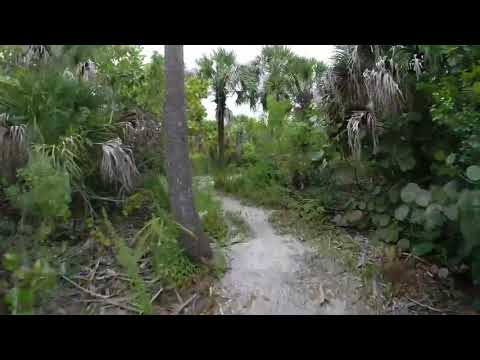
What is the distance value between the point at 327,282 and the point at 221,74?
6.79m

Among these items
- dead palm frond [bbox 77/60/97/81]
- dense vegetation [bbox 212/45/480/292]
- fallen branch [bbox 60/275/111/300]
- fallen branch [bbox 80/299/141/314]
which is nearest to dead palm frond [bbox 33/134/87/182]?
fallen branch [bbox 60/275/111/300]

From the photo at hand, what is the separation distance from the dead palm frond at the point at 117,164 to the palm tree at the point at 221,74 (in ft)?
14.2

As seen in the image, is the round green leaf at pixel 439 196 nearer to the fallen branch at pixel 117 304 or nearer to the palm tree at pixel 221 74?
the fallen branch at pixel 117 304

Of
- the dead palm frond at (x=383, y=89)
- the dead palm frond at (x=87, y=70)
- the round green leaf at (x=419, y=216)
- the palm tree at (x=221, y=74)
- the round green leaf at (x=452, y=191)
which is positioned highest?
the palm tree at (x=221, y=74)

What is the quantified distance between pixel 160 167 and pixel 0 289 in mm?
2663

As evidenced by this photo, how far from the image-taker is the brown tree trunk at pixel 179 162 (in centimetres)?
321

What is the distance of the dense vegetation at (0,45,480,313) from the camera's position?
3012 millimetres

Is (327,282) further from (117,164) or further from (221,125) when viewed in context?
(221,125)

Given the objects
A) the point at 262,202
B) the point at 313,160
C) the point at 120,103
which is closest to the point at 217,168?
the point at 262,202

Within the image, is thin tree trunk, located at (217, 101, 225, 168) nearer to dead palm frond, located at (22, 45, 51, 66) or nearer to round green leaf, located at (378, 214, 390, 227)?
dead palm frond, located at (22, 45, 51, 66)

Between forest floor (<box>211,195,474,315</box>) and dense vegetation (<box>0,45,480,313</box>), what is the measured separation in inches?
13.6

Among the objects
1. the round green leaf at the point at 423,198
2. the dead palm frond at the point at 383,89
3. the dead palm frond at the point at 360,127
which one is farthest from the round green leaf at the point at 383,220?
the dead palm frond at the point at 383,89

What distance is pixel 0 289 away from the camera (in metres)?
2.57

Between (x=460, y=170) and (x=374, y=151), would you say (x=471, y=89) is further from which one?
(x=374, y=151)
